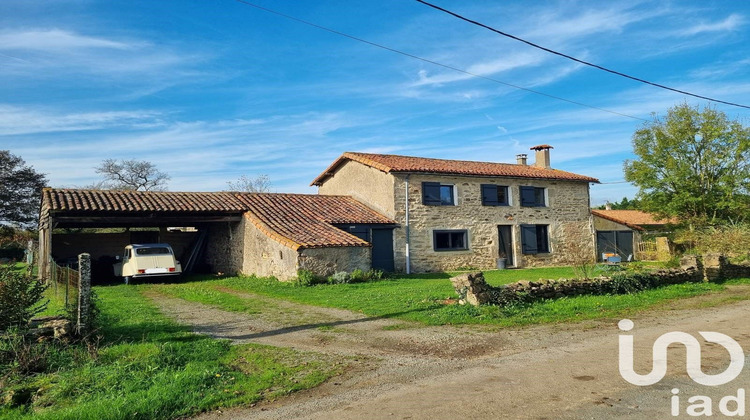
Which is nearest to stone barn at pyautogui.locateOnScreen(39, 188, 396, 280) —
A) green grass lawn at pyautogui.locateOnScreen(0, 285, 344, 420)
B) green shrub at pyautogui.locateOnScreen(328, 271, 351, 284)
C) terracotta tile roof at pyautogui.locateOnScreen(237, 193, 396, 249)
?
terracotta tile roof at pyautogui.locateOnScreen(237, 193, 396, 249)

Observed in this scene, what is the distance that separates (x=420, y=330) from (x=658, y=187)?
26.6 metres

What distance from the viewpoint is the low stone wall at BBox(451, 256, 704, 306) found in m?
10.6

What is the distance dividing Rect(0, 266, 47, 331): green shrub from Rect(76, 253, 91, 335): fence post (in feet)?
1.94

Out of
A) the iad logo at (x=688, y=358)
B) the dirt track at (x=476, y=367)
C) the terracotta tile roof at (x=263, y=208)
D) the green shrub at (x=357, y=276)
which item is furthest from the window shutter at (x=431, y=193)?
the iad logo at (x=688, y=358)

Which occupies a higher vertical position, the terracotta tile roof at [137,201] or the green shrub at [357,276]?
the terracotta tile roof at [137,201]

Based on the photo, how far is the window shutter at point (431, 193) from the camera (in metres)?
22.6

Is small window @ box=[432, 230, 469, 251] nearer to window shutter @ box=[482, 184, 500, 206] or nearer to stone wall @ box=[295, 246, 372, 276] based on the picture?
window shutter @ box=[482, 184, 500, 206]

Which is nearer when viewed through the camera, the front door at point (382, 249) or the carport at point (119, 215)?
the carport at point (119, 215)

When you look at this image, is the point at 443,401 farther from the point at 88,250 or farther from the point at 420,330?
the point at 88,250

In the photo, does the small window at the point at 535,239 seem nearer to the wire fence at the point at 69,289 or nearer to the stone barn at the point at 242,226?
the stone barn at the point at 242,226

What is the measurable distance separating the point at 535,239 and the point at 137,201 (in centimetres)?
1882

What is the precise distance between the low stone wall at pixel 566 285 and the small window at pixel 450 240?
959cm

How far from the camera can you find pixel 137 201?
20.1 metres

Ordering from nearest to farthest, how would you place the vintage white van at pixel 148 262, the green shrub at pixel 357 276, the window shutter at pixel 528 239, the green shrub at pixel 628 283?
the green shrub at pixel 628 283, the green shrub at pixel 357 276, the vintage white van at pixel 148 262, the window shutter at pixel 528 239
